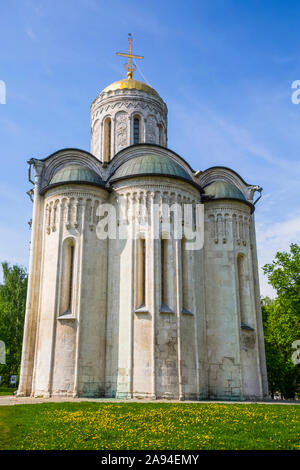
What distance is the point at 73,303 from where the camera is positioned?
1777 cm

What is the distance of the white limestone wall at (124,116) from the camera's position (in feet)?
79.8

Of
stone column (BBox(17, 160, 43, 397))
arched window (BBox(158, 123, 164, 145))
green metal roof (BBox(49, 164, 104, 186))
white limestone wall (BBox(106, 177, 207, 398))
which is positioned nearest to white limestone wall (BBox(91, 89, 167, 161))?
arched window (BBox(158, 123, 164, 145))

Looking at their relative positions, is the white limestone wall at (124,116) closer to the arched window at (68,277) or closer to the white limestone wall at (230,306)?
the white limestone wall at (230,306)

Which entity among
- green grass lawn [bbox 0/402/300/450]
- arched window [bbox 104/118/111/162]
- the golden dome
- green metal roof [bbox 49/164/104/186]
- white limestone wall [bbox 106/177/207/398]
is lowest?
green grass lawn [bbox 0/402/300/450]

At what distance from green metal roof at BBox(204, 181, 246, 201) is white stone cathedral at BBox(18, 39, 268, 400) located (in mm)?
81

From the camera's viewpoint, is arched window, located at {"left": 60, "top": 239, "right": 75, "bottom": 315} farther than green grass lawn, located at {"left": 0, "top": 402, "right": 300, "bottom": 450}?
Yes

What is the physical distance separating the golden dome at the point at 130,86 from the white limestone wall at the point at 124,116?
300 mm

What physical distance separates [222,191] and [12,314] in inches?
785

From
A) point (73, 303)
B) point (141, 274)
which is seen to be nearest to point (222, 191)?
point (141, 274)

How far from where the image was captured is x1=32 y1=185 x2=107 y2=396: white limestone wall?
16984mm

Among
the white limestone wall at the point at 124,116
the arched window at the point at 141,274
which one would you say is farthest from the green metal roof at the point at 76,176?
the white limestone wall at the point at 124,116

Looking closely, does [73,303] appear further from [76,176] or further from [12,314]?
[12,314]

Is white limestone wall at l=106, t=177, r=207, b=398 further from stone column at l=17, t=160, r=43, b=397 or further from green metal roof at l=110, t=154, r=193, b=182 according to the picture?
stone column at l=17, t=160, r=43, b=397
